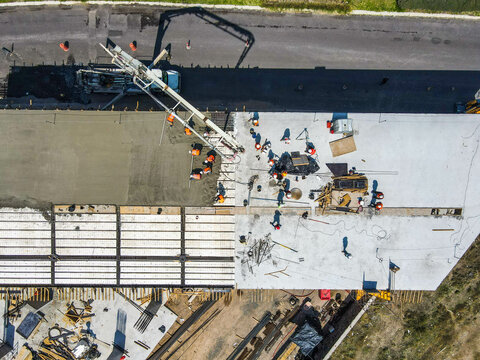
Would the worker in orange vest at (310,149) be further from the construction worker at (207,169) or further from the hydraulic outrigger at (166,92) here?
the construction worker at (207,169)

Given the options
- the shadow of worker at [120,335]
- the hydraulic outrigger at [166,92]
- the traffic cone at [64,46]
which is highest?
the traffic cone at [64,46]

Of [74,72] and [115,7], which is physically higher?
[115,7]

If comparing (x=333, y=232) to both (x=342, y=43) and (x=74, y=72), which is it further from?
(x=74, y=72)

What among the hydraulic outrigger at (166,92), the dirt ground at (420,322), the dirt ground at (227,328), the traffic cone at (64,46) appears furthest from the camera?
the dirt ground at (420,322)

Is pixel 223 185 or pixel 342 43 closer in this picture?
pixel 223 185

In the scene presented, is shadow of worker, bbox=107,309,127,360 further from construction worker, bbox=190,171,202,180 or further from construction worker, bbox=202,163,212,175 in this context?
construction worker, bbox=202,163,212,175

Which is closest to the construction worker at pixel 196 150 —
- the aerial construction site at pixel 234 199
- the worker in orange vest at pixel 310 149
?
the aerial construction site at pixel 234 199

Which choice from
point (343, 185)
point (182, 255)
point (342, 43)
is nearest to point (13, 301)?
point (182, 255)
